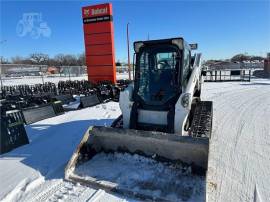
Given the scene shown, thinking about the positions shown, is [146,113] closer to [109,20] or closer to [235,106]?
[235,106]

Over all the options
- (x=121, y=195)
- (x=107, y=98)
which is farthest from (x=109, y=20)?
(x=121, y=195)

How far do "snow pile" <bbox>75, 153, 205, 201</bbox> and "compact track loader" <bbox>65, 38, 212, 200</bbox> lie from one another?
0.10 m

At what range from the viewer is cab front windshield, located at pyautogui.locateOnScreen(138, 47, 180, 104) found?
4848 millimetres

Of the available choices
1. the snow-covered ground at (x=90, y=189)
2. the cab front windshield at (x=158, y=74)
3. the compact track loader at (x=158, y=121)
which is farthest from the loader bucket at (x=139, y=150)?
the cab front windshield at (x=158, y=74)

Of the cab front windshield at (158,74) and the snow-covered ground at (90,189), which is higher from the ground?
the cab front windshield at (158,74)

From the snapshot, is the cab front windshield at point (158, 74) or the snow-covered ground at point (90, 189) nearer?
the snow-covered ground at point (90, 189)

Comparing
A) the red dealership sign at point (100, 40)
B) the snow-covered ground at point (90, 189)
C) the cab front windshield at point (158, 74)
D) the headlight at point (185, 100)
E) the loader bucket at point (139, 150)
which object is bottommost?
the snow-covered ground at point (90, 189)

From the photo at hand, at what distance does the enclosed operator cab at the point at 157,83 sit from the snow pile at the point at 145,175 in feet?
2.56

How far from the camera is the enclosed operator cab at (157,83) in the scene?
15.5ft

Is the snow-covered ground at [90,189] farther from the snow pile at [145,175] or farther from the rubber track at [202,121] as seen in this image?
the rubber track at [202,121]

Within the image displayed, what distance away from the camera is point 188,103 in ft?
14.5

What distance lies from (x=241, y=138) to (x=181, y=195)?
9.86 ft

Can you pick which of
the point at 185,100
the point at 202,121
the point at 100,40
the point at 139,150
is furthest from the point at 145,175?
the point at 100,40

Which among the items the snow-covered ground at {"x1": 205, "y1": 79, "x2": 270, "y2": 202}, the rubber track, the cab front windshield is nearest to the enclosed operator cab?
the cab front windshield
